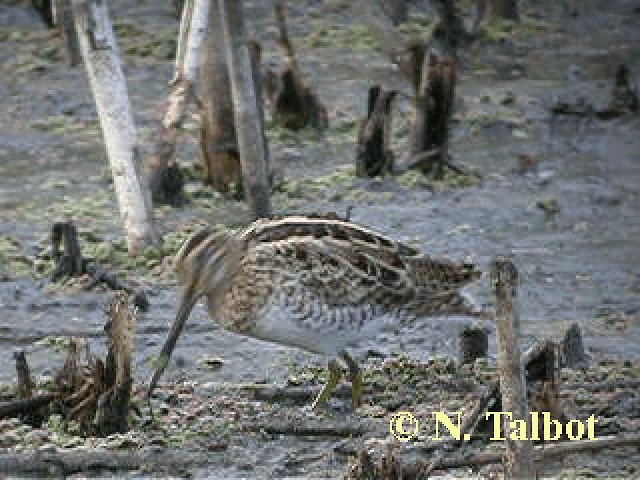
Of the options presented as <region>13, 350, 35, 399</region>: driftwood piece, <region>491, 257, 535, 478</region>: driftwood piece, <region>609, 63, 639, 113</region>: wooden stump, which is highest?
<region>491, 257, 535, 478</region>: driftwood piece

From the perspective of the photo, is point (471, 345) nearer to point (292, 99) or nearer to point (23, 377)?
point (23, 377)

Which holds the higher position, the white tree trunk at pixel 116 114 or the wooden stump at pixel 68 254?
the white tree trunk at pixel 116 114

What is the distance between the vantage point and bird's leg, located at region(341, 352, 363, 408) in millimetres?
7391

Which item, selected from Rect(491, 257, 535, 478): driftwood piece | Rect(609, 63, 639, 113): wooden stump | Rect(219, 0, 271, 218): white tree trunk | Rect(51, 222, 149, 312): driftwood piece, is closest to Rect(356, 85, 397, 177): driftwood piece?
Rect(219, 0, 271, 218): white tree trunk

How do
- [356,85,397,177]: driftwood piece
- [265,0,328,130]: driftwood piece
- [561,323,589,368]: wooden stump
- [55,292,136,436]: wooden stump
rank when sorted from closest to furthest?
1. [55,292,136,436]: wooden stump
2. [561,323,589,368]: wooden stump
3. [356,85,397,177]: driftwood piece
4. [265,0,328,130]: driftwood piece

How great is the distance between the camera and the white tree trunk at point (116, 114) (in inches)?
377

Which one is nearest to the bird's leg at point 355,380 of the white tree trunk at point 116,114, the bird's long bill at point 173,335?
the bird's long bill at point 173,335

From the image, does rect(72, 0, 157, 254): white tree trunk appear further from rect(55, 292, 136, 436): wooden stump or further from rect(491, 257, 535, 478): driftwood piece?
rect(491, 257, 535, 478): driftwood piece

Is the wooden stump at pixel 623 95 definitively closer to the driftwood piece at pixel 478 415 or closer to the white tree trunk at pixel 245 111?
the white tree trunk at pixel 245 111

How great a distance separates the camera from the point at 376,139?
444 inches

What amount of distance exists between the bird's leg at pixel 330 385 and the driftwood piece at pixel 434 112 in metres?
3.94

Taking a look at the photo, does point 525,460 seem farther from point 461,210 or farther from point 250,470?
point 461,210

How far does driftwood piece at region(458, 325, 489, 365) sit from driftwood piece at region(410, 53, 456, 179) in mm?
3476

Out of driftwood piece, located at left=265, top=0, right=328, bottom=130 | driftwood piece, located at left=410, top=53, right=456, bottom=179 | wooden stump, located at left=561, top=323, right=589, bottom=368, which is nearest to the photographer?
wooden stump, located at left=561, top=323, right=589, bottom=368
